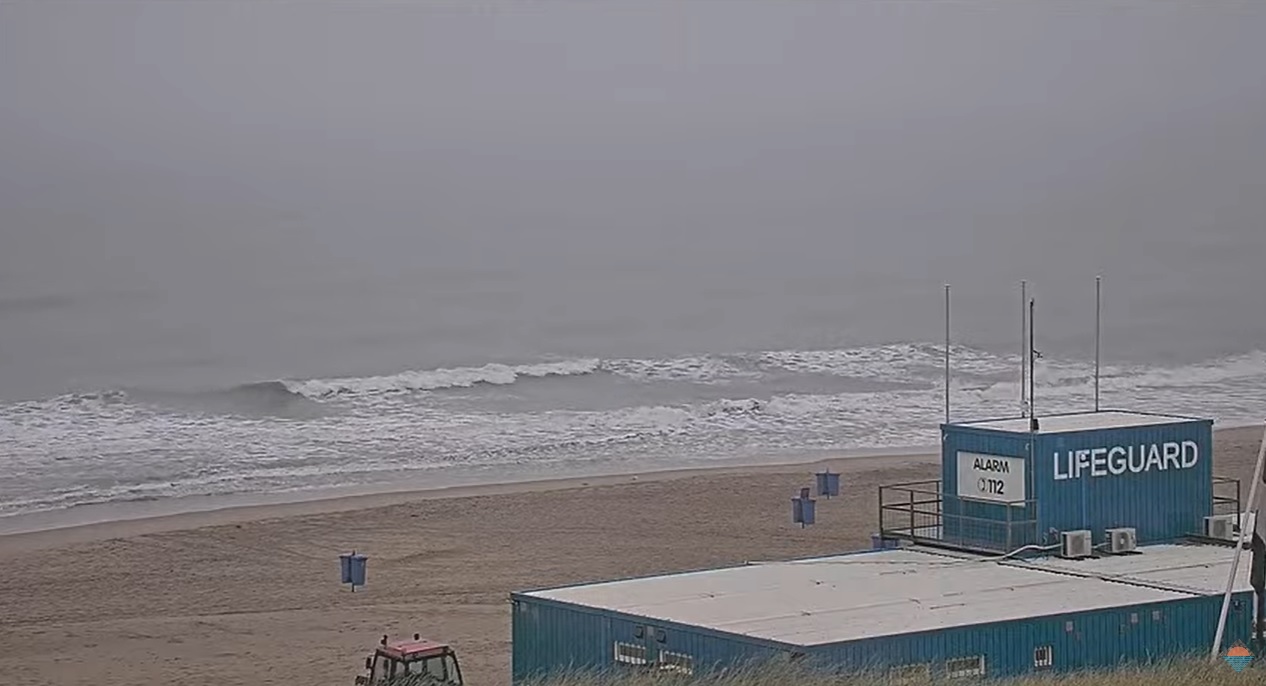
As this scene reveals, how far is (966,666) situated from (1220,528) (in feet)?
15.6

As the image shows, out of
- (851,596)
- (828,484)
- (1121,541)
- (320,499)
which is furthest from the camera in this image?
(320,499)

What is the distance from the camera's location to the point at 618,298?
82312 mm

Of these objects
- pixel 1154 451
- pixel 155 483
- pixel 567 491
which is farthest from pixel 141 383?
pixel 1154 451

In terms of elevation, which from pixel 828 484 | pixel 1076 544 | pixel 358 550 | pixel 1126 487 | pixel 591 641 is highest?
pixel 1126 487

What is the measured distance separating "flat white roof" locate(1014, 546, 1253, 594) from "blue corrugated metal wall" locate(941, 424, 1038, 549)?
36 centimetres

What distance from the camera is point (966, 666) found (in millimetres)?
14109

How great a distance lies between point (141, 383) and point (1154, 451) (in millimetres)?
36746

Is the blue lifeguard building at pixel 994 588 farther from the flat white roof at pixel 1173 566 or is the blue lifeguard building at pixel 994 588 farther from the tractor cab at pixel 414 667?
the tractor cab at pixel 414 667

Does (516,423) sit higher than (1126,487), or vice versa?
(1126,487)

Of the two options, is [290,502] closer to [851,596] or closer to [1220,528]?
[1220,528]

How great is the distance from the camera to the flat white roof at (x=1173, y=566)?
15742mm

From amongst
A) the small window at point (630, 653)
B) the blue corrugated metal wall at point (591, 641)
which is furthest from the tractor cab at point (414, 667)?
the small window at point (630, 653)

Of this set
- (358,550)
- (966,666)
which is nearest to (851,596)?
(966,666)

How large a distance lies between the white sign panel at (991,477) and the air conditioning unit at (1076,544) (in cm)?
47
